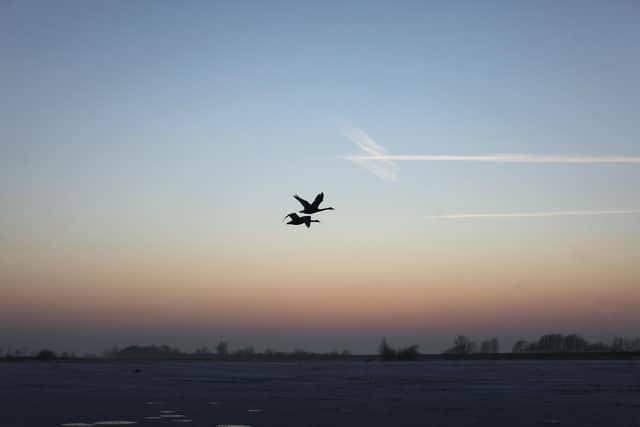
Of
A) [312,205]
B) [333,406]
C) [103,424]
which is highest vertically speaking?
[312,205]

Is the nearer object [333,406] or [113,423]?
[113,423]

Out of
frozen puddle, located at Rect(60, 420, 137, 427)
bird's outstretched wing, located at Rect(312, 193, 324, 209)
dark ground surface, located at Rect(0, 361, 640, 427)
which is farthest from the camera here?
bird's outstretched wing, located at Rect(312, 193, 324, 209)

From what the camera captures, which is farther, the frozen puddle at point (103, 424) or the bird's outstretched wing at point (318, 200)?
the bird's outstretched wing at point (318, 200)

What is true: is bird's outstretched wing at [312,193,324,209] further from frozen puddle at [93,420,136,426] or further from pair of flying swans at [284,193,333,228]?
frozen puddle at [93,420,136,426]

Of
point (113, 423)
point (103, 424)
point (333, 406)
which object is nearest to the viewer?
point (103, 424)

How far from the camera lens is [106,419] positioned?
30.1 metres

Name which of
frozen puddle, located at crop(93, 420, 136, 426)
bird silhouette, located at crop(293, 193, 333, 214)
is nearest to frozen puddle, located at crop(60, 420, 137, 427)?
frozen puddle, located at crop(93, 420, 136, 426)

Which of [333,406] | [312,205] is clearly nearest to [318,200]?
[312,205]

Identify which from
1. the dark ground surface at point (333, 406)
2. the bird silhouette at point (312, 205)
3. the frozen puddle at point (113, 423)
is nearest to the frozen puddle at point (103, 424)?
the frozen puddle at point (113, 423)

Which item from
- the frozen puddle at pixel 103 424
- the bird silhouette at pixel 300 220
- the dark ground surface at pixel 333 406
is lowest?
the frozen puddle at pixel 103 424

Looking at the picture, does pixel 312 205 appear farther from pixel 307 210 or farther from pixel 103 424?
pixel 103 424

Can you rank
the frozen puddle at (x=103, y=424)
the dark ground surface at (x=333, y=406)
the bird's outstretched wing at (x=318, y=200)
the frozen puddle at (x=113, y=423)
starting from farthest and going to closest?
the bird's outstretched wing at (x=318, y=200) < the dark ground surface at (x=333, y=406) < the frozen puddle at (x=113, y=423) < the frozen puddle at (x=103, y=424)

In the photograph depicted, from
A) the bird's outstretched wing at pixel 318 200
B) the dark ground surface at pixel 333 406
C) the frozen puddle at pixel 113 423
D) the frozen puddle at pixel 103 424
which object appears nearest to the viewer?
the frozen puddle at pixel 103 424

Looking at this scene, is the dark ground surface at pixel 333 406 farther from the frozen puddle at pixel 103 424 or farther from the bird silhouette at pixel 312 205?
the bird silhouette at pixel 312 205
